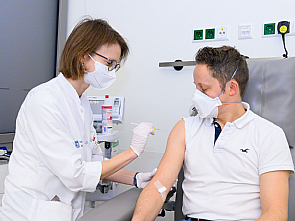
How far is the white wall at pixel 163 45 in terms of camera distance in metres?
1.86

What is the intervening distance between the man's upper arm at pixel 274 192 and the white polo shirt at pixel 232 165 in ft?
0.10

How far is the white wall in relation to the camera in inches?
73.2

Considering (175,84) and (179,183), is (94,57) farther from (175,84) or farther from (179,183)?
(175,84)

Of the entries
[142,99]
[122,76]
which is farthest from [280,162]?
[122,76]

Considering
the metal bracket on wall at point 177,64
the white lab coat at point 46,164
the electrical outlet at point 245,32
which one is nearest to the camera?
the white lab coat at point 46,164

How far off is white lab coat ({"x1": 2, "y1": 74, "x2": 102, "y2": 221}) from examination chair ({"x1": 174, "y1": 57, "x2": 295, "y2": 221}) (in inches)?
21.5

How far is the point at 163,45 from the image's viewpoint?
6.86 ft

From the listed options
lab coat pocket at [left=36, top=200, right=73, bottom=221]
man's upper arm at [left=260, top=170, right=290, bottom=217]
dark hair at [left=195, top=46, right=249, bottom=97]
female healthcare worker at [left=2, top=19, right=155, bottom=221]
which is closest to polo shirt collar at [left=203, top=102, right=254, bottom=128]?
dark hair at [left=195, top=46, right=249, bottom=97]

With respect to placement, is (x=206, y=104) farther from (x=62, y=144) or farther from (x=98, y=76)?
(x=62, y=144)

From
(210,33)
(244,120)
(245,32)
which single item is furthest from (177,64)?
(244,120)

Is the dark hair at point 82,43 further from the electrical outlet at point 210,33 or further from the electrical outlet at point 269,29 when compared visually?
the electrical outlet at point 269,29

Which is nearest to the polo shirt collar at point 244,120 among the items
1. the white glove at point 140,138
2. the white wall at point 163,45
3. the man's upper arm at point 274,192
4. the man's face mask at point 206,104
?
the man's face mask at point 206,104

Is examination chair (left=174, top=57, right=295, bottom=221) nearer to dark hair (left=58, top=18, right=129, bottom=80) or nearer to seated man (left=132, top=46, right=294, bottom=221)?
seated man (left=132, top=46, right=294, bottom=221)

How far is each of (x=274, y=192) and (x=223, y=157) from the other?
0.24 meters
